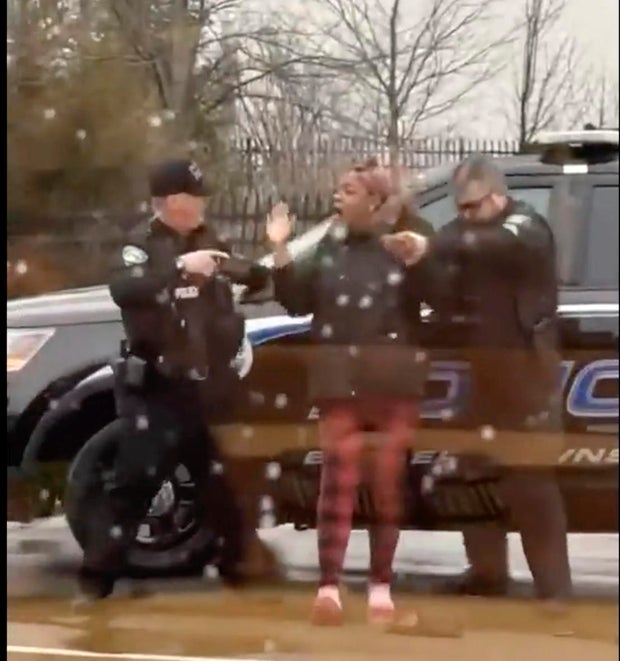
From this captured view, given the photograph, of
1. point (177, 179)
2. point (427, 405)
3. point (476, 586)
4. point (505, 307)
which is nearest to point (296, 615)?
point (476, 586)

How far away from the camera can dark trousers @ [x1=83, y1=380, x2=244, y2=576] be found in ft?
13.7

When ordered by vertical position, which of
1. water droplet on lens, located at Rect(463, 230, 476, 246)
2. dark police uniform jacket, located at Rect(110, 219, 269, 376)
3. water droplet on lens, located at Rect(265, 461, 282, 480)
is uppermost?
water droplet on lens, located at Rect(463, 230, 476, 246)

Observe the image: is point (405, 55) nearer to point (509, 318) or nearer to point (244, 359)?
point (509, 318)

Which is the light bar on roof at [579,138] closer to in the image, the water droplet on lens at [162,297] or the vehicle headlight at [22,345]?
the water droplet on lens at [162,297]

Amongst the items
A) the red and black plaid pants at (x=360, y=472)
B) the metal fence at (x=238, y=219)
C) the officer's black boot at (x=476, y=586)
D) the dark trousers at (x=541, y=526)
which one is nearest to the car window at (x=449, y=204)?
the metal fence at (x=238, y=219)

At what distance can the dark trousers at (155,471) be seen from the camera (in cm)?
418

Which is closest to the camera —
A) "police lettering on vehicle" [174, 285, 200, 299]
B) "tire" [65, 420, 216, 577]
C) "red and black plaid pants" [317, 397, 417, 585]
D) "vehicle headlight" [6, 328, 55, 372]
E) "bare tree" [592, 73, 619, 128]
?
"bare tree" [592, 73, 619, 128]

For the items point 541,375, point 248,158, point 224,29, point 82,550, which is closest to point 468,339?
point 541,375

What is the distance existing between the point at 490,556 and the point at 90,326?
4.73ft

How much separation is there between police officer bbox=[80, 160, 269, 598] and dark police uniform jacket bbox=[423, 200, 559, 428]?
58 centimetres

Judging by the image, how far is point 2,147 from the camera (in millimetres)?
4332

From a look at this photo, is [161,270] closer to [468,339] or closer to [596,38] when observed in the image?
[468,339]

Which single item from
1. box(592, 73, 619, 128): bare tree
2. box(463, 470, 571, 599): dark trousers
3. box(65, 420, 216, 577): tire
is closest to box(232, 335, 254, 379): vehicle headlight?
box(65, 420, 216, 577): tire

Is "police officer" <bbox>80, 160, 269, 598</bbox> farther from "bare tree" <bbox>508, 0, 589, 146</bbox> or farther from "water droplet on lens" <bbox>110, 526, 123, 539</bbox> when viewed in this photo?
"bare tree" <bbox>508, 0, 589, 146</bbox>
